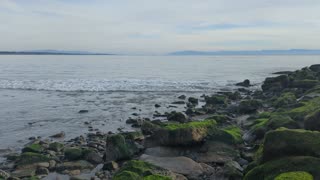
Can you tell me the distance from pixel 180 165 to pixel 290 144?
4.25 metres

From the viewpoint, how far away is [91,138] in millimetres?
18812

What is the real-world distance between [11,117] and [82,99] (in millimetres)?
10213

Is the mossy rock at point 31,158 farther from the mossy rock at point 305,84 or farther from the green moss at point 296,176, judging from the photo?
the mossy rock at point 305,84

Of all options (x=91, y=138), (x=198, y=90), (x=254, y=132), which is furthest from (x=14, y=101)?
(x=254, y=132)

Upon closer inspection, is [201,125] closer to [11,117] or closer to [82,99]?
[11,117]

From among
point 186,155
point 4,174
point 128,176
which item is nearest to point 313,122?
point 186,155

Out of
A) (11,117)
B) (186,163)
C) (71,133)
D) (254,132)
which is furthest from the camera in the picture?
(11,117)

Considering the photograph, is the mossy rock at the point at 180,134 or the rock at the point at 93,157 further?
the mossy rock at the point at 180,134

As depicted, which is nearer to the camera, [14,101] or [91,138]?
[91,138]

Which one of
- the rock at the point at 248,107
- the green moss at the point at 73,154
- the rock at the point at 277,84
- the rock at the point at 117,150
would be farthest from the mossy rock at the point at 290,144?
the rock at the point at 277,84

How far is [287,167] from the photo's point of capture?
9.32 meters

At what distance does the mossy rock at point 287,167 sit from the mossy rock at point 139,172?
8.69 feet

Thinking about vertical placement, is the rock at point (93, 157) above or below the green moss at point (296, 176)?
below

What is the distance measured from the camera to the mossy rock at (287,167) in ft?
29.1
